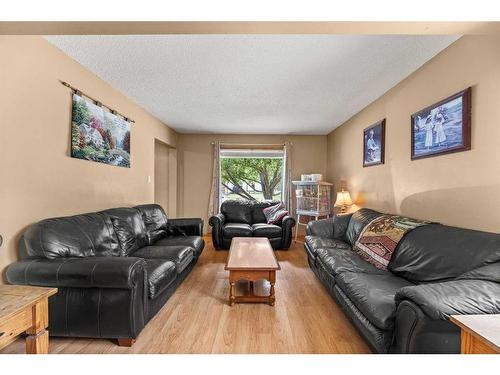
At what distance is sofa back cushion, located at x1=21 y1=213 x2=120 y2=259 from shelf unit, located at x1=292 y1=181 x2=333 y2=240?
358 centimetres

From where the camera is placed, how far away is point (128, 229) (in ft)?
9.39

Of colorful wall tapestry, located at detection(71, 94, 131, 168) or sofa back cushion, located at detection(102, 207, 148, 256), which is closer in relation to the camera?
colorful wall tapestry, located at detection(71, 94, 131, 168)

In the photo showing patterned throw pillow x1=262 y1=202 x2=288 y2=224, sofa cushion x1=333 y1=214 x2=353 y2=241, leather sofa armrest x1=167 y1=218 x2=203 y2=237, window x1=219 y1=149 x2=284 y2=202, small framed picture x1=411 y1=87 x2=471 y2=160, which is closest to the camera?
small framed picture x1=411 y1=87 x2=471 y2=160

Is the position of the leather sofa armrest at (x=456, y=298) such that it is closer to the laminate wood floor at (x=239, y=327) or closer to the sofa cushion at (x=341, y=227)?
the laminate wood floor at (x=239, y=327)

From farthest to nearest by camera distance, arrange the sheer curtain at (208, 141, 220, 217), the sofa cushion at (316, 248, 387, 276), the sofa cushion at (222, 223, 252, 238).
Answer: the sheer curtain at (208, 141, 220, 217)
the sofa cushion at (222, 223, 252, 238)
the sofa cushion at (316, 248, 387, 276)

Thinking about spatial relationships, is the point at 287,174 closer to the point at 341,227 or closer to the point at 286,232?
the point at 286,232

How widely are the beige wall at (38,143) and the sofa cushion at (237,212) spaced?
2585 millimetres

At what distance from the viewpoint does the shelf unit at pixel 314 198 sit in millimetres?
4984

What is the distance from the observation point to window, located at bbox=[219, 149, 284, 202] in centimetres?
608

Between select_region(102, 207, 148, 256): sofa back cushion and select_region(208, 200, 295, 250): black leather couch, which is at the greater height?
select_region(102, 207, 148, 256): sofa back cushion

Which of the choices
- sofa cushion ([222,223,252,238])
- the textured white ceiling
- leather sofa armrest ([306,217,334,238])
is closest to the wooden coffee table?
leather sofa armrest ([306,217,334,238])

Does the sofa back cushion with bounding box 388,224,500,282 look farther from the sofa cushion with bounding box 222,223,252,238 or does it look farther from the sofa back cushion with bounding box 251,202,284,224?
the sofa back cushion with bounding box 251,202,284,224

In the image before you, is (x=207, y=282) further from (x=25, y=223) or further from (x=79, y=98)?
(x=79, y=98)
